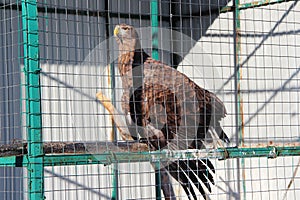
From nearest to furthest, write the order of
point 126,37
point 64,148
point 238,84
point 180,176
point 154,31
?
point 64,148 < point 180,176 < point 126,37 < point 154,31 < point 238,84

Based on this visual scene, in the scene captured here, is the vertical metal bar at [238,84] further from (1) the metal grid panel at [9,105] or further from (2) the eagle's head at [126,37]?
(1) the metal grid panel at [9,105]

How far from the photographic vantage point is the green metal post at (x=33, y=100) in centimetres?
325

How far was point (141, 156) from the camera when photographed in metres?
3.90

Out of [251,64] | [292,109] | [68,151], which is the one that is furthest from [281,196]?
[68,151]

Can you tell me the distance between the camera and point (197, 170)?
4.32 metres

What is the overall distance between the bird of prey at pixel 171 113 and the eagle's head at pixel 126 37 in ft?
A: 1.08

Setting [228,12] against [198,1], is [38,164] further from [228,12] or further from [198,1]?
[198,1]

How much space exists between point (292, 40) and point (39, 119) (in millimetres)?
3551

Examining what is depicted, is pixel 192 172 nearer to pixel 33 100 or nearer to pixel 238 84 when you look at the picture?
pixel 33 100

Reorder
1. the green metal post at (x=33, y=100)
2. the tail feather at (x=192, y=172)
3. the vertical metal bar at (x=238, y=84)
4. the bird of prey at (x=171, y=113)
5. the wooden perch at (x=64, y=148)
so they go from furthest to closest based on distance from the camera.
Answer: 1. the vertical metal bar at (x=238, y=84)
2. the bird of prey at (x=171, y=113)
3. the tail feather at (x=192, y=172)
4. the wooden perch at (x=64, y=148)
5. the green metal post at (x=33, y=100)

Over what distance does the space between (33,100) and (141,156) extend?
0.91 metres

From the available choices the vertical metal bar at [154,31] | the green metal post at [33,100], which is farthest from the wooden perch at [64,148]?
the vertical metal bar at [154,31]

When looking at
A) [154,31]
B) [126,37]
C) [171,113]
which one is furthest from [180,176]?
[154,31]

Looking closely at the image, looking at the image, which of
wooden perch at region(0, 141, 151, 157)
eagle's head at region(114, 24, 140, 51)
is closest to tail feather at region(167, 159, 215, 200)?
wooden perch at region(0, 141, 151, 157)
